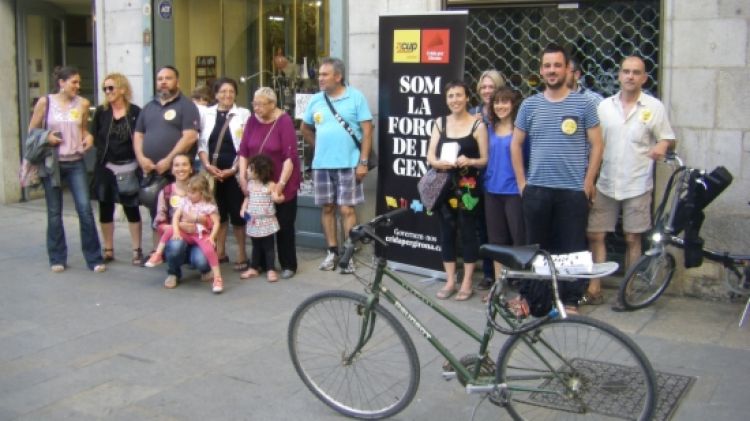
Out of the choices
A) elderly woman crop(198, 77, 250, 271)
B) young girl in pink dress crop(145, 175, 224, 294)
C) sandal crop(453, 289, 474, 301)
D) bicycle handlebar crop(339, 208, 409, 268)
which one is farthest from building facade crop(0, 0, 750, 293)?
bicycle handlebar crop(339, 208, 409, 268)

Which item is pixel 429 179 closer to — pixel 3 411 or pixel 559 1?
pixel 559 1

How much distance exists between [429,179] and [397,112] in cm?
95

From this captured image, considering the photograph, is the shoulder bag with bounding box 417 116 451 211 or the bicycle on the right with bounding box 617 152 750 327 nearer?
the bicycle on the right with bounding box 617 152 750 327

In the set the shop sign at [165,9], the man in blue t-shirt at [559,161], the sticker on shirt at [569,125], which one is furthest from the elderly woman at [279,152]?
the shop sign at [165,9]

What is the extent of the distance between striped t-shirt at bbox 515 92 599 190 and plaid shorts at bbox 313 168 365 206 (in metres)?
2.02

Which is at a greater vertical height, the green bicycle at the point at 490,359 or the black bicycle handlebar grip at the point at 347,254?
the black bicycle handlebar grip at the point at 347,254

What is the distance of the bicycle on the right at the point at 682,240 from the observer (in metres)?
6.32

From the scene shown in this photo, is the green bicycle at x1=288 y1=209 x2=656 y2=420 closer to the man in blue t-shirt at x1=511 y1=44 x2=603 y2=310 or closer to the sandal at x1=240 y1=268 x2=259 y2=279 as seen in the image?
the man in blue t-shirt at x1=511 y1=44 x2=603 y2=310

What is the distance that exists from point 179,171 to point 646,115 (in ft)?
12.6

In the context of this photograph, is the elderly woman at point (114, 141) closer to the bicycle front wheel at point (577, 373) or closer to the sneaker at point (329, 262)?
the sneaker at point (329, 262)

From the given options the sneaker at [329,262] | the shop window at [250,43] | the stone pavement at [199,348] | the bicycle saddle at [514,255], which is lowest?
the stone pavement at [199,348]

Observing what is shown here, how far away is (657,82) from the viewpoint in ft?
23.2

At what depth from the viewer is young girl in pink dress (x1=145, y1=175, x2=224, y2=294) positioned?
7473 millimetres

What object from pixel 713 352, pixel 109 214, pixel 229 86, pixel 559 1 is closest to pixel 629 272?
pixel 713 352
